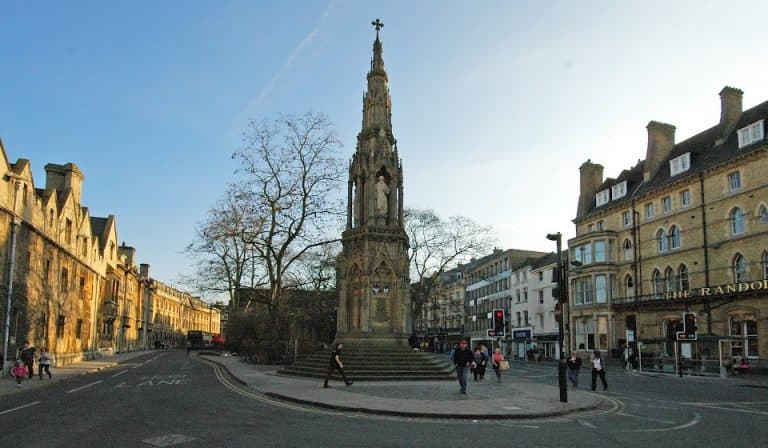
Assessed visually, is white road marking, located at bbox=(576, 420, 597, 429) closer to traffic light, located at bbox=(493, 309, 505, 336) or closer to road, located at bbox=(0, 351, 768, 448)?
road, located at bbox=(0, 351, 768, 448)

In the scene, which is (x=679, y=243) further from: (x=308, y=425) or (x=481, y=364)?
(x=308, y=425)

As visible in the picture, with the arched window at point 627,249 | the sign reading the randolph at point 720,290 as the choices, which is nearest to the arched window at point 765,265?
the sign reading the randolph at point 720,290

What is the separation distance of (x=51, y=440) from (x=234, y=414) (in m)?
3.85

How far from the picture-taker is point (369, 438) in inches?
374

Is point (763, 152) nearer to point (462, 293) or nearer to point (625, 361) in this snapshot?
point (625, 361)

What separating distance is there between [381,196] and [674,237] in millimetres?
30795

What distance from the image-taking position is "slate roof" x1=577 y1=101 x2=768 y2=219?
4056 centimetres

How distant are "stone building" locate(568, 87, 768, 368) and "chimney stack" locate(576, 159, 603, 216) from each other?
0.33ft

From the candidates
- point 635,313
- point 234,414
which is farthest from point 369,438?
point 635,313

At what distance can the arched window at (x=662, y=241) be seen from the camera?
151 ft

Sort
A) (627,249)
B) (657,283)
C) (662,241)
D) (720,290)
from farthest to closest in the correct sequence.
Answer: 1. (627,249)
2. (657,283)
3. (662,241)
4. (720,290)

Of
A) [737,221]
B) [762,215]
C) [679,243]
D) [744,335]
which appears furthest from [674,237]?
[744,335]

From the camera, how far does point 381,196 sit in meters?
24.4

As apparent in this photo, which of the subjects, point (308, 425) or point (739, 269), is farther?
point (739, 269)
